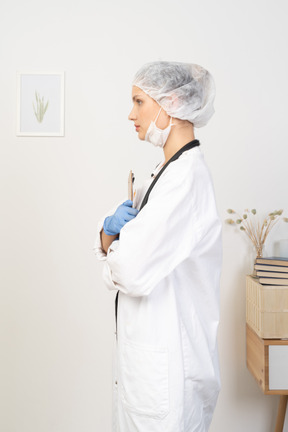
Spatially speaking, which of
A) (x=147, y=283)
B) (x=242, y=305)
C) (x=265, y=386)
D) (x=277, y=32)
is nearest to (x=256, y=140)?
(x=277, y=32)

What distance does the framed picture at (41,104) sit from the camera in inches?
84.8

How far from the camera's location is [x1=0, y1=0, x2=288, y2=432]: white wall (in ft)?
6.93

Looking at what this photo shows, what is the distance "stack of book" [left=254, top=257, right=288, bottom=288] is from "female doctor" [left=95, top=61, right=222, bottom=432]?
560 mm

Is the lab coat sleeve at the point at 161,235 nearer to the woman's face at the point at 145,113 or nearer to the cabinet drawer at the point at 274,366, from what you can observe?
the woman's face at the point at 145,113

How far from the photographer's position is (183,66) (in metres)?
1.31

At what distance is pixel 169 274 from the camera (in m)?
1.17

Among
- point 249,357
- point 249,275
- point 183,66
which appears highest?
point 183,66

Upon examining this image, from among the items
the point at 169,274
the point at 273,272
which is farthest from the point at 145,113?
the point at 273,272

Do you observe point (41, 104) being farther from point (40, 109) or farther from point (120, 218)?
point (120, 218)

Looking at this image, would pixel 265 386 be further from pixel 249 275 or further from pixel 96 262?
pixel 96 262

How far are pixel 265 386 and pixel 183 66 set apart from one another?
48.5 inches

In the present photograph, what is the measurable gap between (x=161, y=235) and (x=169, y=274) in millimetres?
143

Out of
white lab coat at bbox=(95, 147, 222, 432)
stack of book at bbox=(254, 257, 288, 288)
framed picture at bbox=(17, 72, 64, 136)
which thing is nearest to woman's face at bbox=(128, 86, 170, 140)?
white lab coat at bbox=(95, 147, 222, 432)

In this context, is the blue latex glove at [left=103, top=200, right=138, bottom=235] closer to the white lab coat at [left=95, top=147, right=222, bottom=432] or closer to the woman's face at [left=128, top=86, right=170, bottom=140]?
the white lab coat at [left=95, top=147, right=222, bottom=432]
